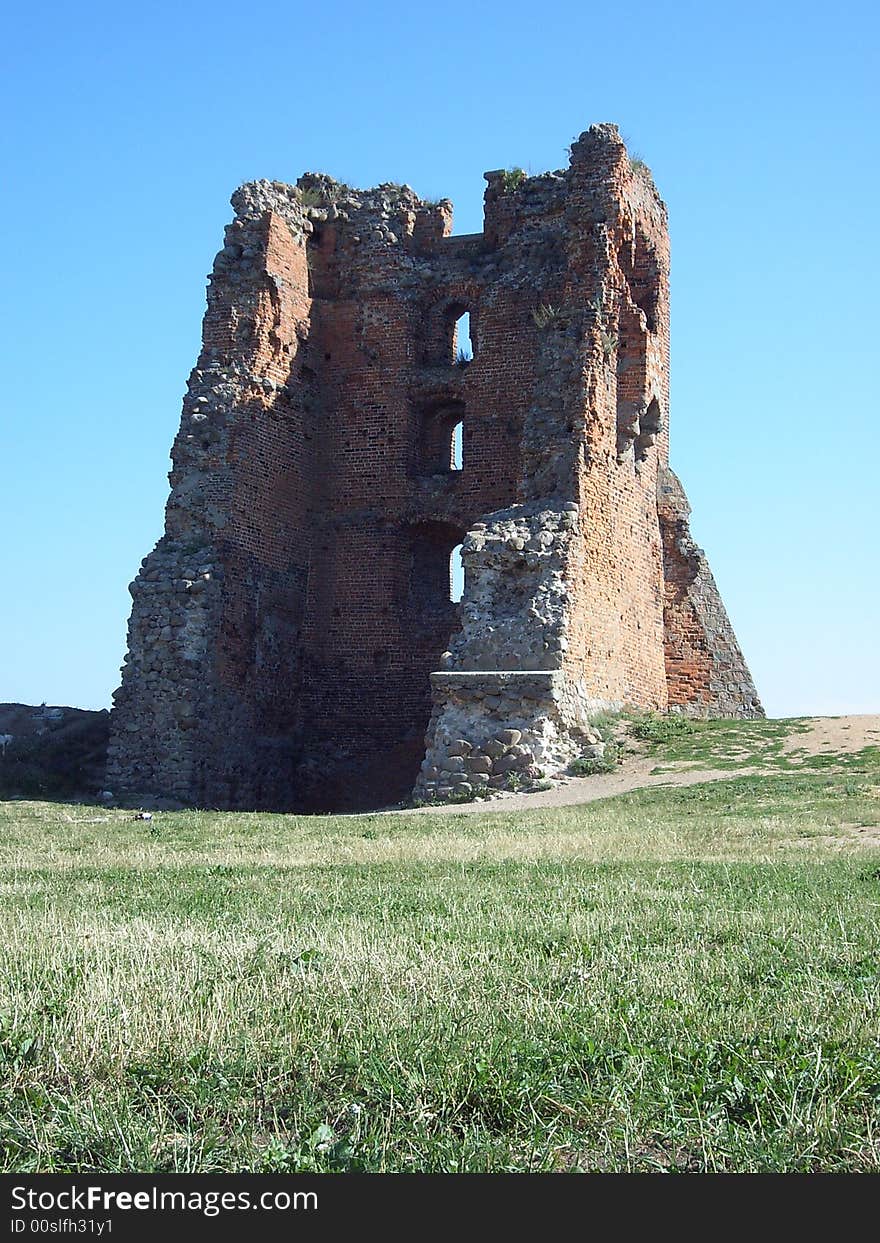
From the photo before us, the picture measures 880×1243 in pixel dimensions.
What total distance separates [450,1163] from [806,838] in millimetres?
8923

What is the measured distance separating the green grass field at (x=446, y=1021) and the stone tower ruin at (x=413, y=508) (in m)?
10.5

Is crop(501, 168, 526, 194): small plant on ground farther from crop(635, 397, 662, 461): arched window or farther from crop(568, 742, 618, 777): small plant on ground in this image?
crop(568, 742, 618, 777): small plant on ground

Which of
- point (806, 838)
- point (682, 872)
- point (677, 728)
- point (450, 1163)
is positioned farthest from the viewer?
point (677, 728)

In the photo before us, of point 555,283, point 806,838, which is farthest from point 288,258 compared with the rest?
point 806,838

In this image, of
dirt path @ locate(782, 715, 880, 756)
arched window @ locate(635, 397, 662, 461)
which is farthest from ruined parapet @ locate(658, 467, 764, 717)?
dirt path @ locate(782, 715, 880, 756)

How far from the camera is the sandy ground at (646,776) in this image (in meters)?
17.0

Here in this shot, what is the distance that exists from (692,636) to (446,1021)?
2004 cm

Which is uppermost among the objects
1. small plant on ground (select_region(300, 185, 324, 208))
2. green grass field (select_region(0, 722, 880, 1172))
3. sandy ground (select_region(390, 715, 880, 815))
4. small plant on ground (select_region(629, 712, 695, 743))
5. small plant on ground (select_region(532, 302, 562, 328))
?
small plant on ground (select_region(300, 185, 324, 208))

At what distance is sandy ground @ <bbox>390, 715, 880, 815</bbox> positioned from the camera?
55.9 feet

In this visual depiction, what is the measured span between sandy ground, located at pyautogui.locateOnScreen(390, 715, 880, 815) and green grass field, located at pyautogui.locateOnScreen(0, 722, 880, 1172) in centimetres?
729

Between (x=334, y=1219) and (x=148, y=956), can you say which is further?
(x=148, y=956)

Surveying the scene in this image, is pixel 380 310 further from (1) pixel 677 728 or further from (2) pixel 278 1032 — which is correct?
(2) pixel 278 1032

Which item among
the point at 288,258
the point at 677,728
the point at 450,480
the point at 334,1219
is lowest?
the point at 334,1219

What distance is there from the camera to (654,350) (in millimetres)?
23250
